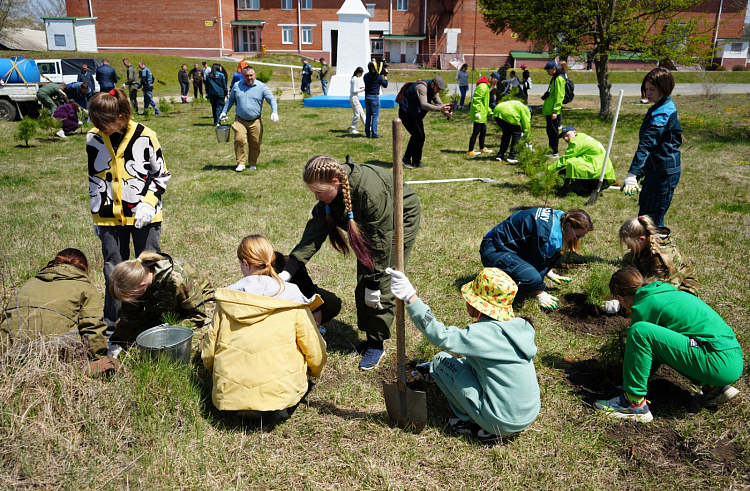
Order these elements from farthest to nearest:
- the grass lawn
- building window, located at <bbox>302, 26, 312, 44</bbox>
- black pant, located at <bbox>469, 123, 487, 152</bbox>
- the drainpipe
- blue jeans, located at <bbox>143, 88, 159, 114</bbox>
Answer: building window, located at <bbox>302, 26, 312, 44</bbox>
the drainpipe
blue jeans, located at <bbox>143, 88, 159, 114</bbox>
black pant, located at <bbox>469, 123, 487, 152</bbox>
the grass lawn

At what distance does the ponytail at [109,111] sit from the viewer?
3.41 meters

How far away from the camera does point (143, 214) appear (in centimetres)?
364

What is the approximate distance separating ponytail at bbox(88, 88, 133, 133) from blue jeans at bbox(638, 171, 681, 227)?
15.4 feet

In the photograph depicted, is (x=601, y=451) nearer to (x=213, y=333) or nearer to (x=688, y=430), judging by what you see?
(x=688, y=430)

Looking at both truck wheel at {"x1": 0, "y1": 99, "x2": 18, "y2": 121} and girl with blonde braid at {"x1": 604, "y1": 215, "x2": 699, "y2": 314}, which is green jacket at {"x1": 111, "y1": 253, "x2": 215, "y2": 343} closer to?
girl with blonde braid at {"x1": 604, "y1": 215, "x2": 699, "y2": 314}

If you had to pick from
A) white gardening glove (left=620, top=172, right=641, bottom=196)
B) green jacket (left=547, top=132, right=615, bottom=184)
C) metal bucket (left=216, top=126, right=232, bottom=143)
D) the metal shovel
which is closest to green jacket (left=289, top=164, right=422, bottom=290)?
the metal shovel

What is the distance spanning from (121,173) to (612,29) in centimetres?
1550

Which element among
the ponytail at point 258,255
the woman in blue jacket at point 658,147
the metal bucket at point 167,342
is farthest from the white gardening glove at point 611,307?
the metal bucket at point 167,342

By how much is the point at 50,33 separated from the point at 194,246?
45.7 metres

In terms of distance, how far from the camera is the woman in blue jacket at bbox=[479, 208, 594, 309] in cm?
445

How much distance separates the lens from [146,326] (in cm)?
392

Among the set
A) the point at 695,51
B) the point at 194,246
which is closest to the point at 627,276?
the point at 194,246

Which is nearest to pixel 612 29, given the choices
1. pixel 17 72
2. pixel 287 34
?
pixel 17 72

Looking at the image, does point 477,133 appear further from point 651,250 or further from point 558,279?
point 651,250
